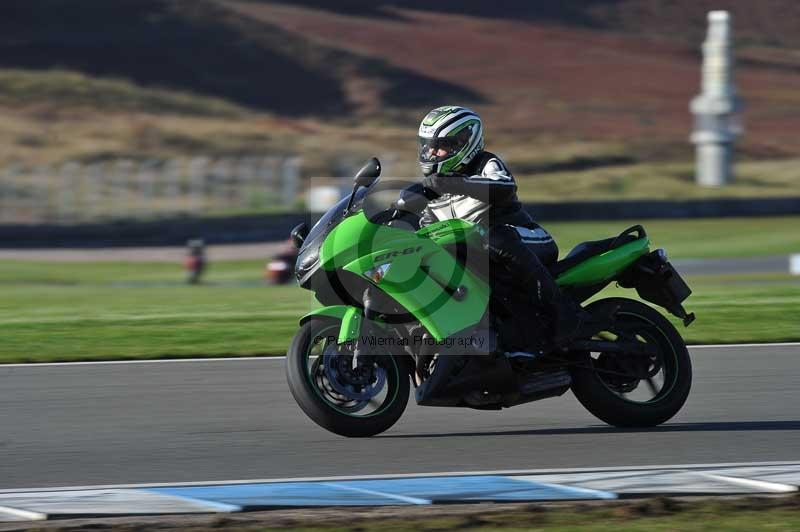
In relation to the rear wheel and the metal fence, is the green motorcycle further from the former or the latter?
the metal fence

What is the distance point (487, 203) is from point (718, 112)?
36023 mm

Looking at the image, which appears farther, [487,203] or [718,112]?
[718,112]

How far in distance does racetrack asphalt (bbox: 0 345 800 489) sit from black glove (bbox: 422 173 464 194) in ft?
4.18

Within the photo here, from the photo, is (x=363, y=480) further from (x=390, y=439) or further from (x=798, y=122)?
(x=798, y=122)

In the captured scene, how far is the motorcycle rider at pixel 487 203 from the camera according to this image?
22.7 ft

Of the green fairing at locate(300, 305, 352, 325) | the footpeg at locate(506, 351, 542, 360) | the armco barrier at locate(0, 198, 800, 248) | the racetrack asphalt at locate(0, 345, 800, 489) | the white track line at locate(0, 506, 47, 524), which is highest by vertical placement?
the armco barrier at locate(0, 198, 800, 248)

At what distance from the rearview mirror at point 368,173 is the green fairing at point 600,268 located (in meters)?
1.31

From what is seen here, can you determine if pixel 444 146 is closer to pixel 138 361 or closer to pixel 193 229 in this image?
pixel 138 361

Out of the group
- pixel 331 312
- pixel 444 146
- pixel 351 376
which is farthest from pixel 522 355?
pixel 444 146

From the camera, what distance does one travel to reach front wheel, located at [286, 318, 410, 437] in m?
6.82

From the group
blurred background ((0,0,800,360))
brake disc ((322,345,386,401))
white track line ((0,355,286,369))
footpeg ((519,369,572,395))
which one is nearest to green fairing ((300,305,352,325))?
brake disc ((322,345,386,401))

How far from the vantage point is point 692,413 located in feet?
25.8

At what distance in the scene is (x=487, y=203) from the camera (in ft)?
22.6

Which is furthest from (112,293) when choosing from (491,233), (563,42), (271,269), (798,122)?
(563,42)
